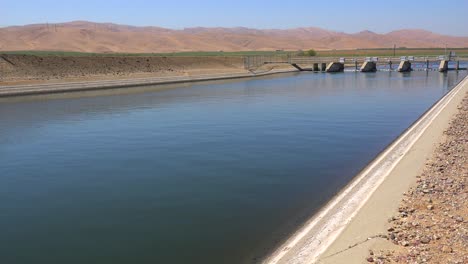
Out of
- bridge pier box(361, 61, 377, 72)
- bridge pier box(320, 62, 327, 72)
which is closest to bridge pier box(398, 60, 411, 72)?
bridge pier box(361, 61, 377, 72)

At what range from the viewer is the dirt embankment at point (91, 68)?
2153 inches

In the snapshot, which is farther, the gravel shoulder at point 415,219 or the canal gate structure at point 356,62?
the canal gate structure at point 356,62

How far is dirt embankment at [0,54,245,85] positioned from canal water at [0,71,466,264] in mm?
26184

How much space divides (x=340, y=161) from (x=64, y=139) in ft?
45.0

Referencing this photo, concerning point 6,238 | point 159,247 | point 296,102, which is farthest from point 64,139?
point 296,102

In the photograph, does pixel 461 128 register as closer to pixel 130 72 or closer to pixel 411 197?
pixel 411 197

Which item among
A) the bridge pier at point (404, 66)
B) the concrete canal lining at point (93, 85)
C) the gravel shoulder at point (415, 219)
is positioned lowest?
the bridge pier at point (404, 66)

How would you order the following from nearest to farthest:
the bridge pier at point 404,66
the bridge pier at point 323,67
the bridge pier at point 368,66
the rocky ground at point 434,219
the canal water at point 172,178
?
the rocky ground at point 434,219, the canal water at point 172,178, the bridge pier at point 404,66, the bridge pier at point 368,66, the bridge pier at point 323,67

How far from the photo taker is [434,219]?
8734 mm

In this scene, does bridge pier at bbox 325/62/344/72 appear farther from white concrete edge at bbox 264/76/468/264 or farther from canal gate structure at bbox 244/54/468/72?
white concrete edge at bbox 264/76/468/264

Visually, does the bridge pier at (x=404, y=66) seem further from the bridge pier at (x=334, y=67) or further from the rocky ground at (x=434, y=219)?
the rocky ground at (x=434, y=219)

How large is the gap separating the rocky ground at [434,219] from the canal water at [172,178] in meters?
2.53

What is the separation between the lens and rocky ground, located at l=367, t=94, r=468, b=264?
7.24m

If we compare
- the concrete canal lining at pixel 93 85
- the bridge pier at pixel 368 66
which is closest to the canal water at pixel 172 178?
the concrete canal lining at pixel 93 85
